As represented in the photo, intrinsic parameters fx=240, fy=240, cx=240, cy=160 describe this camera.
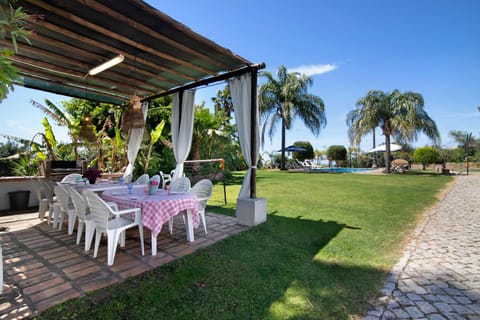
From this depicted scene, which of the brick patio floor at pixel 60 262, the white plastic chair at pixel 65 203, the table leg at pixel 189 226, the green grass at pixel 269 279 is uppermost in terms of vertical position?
the white plastic chair at pixel 65 203

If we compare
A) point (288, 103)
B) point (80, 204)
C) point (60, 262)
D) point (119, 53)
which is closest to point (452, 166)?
point (288, 103)

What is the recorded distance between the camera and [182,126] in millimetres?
6574

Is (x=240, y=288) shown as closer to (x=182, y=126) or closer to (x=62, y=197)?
(x=62, y=197)

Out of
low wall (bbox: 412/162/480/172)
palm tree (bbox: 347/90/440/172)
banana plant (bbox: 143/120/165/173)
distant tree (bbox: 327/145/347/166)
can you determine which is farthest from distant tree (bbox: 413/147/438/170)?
banana plant (bbox: 143/120/165/173)

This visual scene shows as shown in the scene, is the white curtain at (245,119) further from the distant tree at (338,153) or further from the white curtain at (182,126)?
the distant tree at (338,153)

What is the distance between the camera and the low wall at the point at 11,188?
Result: 19.7ft

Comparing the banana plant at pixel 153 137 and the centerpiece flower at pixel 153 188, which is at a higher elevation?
the banana plant at pixel 153 137

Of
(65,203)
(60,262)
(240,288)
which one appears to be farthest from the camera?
(65,203)

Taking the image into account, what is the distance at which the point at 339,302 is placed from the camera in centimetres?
240

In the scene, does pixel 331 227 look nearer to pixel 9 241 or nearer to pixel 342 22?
pixel 9 241

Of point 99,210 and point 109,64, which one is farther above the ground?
point 109,64

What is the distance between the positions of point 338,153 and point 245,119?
2371 centimetres

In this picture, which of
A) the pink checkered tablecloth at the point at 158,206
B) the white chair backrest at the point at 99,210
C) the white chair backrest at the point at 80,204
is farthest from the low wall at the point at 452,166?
the white chair backrest at the point at 80,204

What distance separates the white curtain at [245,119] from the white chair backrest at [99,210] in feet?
8.44
